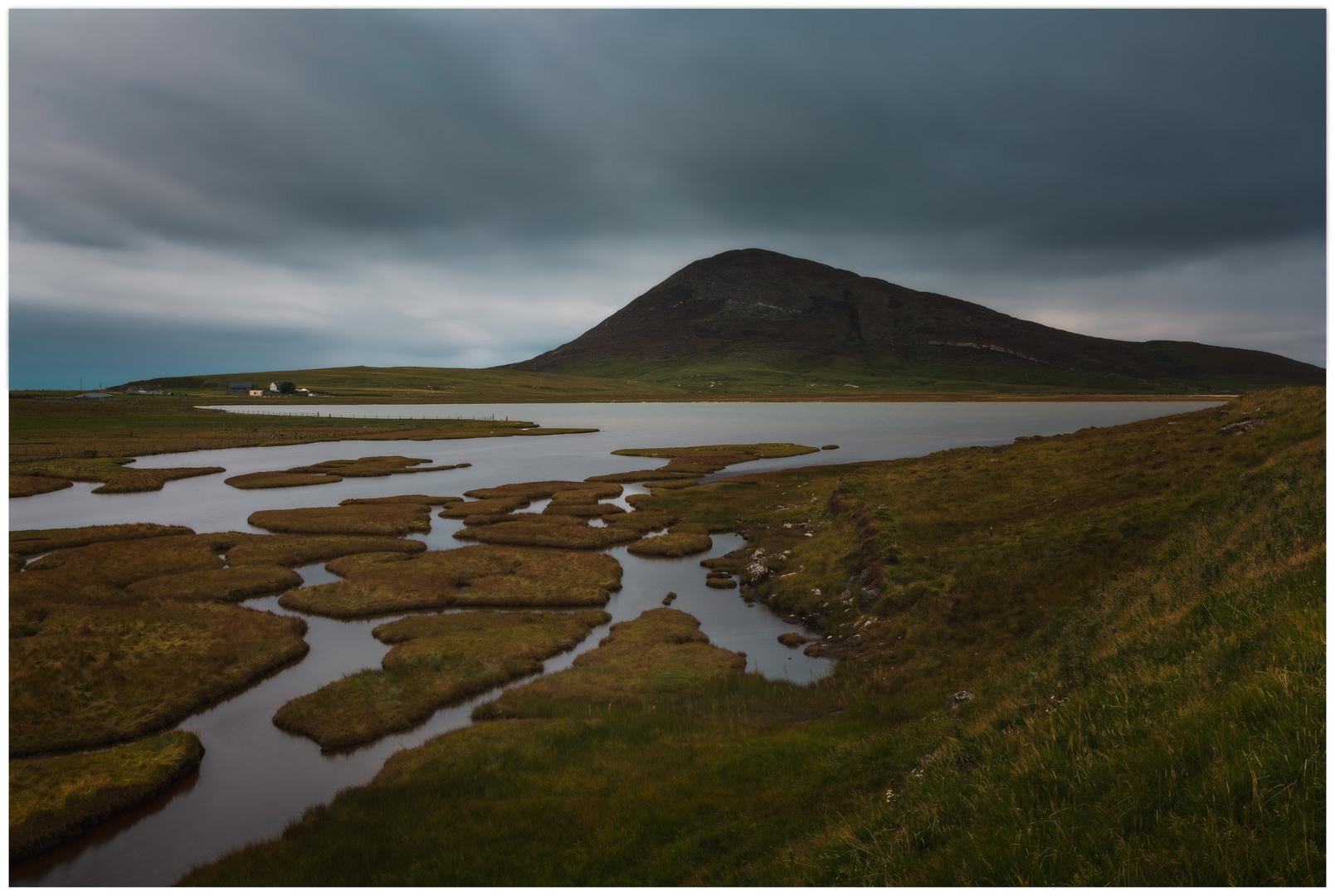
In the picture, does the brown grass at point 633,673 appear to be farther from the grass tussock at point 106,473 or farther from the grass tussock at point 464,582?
the grass tussock at point 106,473

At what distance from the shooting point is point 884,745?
17422 millimetres

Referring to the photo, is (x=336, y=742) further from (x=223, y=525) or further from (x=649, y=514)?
(x=223, y=525)

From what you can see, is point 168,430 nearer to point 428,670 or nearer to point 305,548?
point 305,548

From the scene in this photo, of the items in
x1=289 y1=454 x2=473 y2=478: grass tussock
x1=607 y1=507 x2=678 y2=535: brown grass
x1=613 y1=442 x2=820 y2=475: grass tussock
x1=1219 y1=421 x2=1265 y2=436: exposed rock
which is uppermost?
x1=1219 y1=421 x2=1265 y2=436: exposed rock

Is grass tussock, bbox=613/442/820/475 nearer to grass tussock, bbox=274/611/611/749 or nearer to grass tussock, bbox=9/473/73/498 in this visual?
grass tussock, bbox=274/611/611/749

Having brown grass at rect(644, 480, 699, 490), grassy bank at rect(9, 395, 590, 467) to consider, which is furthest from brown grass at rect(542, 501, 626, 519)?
grassy bank at rect(9, 395, 590, 467)

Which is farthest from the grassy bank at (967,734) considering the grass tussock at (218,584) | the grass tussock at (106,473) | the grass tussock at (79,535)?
the grass tussock at (106,473)

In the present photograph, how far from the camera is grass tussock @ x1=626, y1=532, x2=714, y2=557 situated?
171 feet

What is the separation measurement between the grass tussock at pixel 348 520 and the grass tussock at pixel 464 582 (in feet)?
39.0

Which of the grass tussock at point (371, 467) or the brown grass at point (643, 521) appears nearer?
the brown grass at point (643, 521)

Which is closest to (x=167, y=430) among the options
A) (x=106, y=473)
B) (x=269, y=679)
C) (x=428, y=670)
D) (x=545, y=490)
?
(x=106, y=473)

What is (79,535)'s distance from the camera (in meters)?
55.2

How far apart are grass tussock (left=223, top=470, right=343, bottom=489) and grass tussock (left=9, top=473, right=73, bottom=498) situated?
17946 millimetres

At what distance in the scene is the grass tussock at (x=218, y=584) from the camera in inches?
1578
